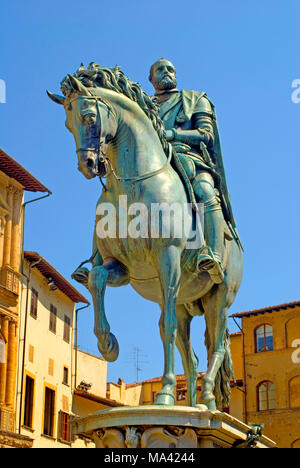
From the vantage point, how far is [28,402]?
33.6 metres

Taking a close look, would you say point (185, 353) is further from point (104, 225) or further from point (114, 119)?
point (114, 119)

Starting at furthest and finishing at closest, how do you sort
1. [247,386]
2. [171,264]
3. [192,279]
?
[247,386]
[192,279]
[171,264]

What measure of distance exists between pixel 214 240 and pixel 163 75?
197 cm

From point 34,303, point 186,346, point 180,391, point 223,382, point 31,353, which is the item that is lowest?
point 223,382

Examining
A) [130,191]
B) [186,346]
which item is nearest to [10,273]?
[186,346]

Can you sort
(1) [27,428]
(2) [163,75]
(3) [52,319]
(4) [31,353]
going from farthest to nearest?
(3) [52,319] → (4) [31,353] → (1) [27,428] → (2) [163,75]

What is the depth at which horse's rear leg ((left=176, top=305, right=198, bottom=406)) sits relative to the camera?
8.94m

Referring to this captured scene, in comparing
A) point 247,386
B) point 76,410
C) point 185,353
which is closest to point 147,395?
point 247,386

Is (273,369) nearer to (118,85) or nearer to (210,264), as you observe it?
(210,264)

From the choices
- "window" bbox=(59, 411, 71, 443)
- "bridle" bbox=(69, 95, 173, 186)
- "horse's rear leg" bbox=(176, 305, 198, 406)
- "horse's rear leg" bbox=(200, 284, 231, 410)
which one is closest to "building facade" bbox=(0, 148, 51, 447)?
"window" bbox=(59, 411, 71, 443)

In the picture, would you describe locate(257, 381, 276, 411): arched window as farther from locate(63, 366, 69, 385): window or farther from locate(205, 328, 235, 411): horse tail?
locate(205, 328, 235, 411): horse tail

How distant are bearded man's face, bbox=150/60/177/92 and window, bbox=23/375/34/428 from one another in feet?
83.6

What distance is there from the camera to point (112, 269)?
786 centimetres
